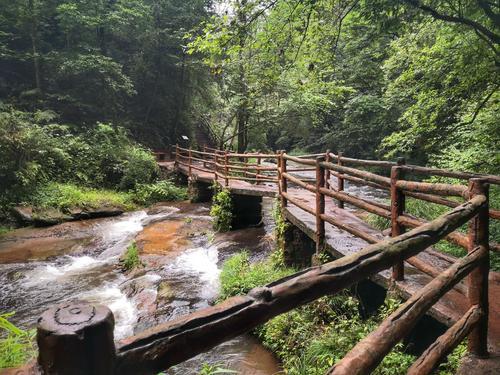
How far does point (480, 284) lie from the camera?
248 centimetres

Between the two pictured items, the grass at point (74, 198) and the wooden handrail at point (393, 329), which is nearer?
Result: the wooden handrail at point (393, 329)

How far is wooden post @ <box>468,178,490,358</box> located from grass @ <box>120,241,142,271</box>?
653 centimetres

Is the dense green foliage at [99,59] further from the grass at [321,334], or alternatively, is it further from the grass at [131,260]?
the grass at [321,334]

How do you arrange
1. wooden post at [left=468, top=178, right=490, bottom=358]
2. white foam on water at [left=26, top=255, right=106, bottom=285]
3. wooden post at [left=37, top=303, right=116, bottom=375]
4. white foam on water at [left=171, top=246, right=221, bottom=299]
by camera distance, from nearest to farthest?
1. wooden post at [left=37, top=303, right=116, bottom=375]
2. wooden post at [left=468, top=178, right=490, bottom=358]
3. white foam on water at [left=171, top=246, right=221, bottom=299]
4. white foam on water at [left=26, top=255, right=106, bottom=285]

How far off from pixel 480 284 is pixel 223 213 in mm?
8002

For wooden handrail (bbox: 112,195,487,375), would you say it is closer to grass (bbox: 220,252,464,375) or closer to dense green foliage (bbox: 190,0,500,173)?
grass (bbox: 220,252,464,375)

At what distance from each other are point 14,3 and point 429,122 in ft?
56.9

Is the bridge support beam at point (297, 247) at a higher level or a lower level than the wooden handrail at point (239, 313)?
lower

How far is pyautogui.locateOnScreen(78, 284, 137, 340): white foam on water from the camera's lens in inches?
217

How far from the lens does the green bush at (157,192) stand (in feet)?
47.8

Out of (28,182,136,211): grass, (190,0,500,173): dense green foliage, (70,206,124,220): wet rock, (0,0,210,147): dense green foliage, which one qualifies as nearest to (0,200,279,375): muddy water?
(70,206,124,220): wet rock

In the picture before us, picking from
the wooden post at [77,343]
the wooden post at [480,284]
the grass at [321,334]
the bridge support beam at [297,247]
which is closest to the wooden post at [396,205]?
the grass at [321,334]

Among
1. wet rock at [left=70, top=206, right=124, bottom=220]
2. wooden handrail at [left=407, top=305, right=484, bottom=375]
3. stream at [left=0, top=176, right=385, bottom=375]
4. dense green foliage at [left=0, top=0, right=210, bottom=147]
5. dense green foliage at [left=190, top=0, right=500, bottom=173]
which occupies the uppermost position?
dense green foliage at [left=0, top=0, right=210, bottom=147]

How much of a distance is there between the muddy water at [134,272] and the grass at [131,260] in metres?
0.16
